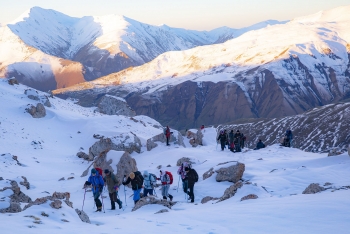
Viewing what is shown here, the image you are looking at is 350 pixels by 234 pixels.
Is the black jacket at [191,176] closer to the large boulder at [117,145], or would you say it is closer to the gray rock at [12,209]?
the gray rock at [12,209]

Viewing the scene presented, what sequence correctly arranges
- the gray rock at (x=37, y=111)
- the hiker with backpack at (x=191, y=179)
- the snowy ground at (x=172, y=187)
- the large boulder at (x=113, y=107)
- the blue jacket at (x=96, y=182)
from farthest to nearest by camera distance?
the large boulder at (x=113, y=107)
the gray rock at (x=37, y=111)
the hiker with backpack at (x=191, y=179)
the blue jacket at (x=96, y=182)
the snowy ground at (x=172, y=187)

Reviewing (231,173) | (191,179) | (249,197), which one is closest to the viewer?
(249,197)

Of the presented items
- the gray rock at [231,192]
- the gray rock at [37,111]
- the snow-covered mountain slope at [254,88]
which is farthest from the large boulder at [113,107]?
the snow-covered mountain slope at [254,88]

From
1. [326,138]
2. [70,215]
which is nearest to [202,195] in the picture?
[70,215]

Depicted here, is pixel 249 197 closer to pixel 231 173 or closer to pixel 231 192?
pixel 231 192

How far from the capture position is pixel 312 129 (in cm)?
8925

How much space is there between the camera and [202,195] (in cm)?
1588

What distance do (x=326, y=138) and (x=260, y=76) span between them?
82.4 meters

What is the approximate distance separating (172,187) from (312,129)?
7827cm

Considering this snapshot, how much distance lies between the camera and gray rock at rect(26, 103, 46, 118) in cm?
3631

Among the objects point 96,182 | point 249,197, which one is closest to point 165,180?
point 96,182

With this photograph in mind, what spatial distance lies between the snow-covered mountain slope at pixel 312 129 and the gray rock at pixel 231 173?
64084 mm

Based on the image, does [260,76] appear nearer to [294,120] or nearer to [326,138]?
[294,120]

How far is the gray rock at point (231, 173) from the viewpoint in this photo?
17.2m
